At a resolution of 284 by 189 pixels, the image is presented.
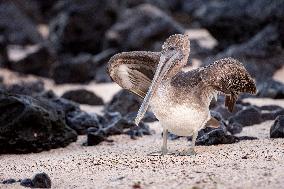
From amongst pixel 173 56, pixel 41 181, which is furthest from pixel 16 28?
pixel 41 181

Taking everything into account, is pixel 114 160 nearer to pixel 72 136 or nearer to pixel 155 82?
pixel 155 82

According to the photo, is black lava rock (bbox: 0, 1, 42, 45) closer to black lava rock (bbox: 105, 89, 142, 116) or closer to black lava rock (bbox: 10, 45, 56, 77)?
black lava rock (bbox: 10, 45, 56, 77)

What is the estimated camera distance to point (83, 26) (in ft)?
60.1

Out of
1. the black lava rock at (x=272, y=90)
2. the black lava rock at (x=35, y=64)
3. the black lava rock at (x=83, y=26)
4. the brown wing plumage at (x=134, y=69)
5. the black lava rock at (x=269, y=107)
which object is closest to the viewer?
the brown wing plumage at (x=134, y=69)

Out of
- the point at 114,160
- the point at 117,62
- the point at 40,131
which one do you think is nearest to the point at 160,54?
the point at 117,62

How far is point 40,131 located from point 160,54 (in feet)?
6.23

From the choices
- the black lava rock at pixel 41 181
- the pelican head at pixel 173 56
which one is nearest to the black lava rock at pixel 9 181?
the black lava rock at pixel 41 181

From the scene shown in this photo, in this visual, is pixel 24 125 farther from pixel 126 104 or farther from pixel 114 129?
pixel 126 104

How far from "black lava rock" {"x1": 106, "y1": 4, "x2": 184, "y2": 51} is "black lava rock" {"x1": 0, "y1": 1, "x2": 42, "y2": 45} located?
3.88 m

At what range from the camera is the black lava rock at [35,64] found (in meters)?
16.6

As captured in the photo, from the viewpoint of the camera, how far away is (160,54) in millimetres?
6379

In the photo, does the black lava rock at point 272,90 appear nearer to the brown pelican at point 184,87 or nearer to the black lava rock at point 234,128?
the black lava rock at point 234,128

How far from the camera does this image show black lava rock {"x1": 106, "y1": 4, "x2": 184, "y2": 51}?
15875 mm

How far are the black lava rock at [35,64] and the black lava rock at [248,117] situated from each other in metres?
8.88
